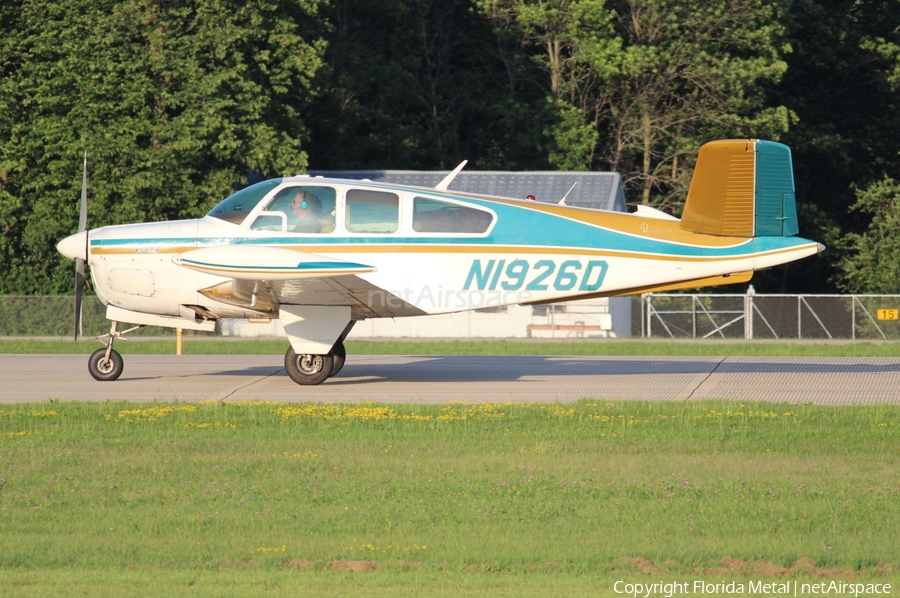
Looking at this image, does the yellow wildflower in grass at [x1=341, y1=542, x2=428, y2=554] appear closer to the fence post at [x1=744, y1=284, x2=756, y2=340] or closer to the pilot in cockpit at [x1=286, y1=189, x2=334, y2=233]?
the pilot in cockpit at [x1=286, y1=189, x2=334, y2=233]

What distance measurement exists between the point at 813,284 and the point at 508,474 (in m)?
41.6

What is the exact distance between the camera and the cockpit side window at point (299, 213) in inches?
597

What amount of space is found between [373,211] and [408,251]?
760 mm

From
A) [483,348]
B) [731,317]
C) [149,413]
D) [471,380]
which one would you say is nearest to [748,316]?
[731,317]

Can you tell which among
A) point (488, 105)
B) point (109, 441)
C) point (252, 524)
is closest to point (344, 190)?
point (109, 441)

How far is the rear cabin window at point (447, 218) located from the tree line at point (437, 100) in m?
19.3

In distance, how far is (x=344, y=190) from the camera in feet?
49.7

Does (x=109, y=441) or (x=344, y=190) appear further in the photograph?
(x=344, y=190)

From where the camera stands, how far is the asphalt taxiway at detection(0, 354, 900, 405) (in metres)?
14.9

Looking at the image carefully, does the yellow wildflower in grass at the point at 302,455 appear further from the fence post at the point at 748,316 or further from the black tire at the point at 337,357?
the fence post at the point at 748,316

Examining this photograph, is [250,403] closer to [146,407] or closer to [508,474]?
[146,407]

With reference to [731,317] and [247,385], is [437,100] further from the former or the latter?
[247,385]

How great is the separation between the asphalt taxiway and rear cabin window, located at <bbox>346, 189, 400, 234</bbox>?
2.37 metres

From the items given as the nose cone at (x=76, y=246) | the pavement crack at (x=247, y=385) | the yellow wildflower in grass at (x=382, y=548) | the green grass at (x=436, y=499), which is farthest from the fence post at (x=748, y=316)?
the yellow wildflower in grass at (x=382, y=548)
